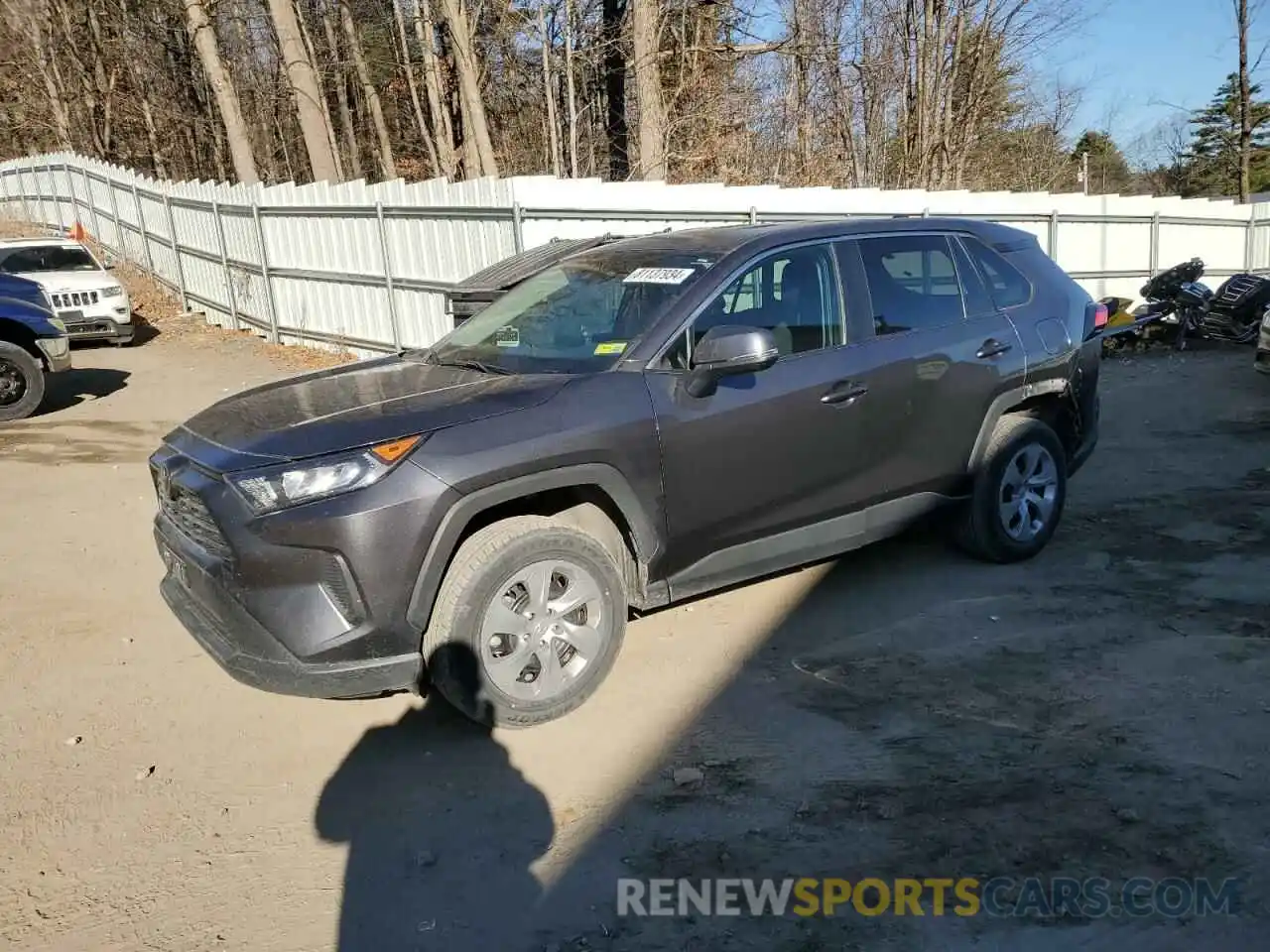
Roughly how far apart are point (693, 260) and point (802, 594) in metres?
1.79

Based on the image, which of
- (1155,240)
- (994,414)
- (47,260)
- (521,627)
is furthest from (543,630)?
(1155,240)

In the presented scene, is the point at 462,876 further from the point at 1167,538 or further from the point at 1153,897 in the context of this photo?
the point at 1167,538

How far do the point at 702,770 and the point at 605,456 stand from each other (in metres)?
1.19

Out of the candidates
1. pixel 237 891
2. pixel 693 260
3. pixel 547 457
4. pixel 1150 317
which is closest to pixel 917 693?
pixel 547 457

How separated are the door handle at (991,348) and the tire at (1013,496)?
393 mm

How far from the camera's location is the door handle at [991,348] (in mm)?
4992

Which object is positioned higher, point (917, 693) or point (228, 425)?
point (228, 425)

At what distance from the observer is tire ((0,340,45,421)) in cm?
1038

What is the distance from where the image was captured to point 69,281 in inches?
573

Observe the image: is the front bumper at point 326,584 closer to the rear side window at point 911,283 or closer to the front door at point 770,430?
the front door at point 770,430

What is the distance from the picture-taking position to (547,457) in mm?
3648

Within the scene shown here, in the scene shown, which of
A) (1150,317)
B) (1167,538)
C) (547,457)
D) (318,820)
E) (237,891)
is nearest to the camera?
(237,891)

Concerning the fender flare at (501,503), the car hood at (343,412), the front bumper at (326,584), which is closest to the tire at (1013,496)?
the fender flare at (501,503)

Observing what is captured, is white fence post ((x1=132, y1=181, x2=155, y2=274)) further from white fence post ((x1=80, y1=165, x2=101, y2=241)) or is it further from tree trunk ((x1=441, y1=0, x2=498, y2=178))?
tree trunk ((x1=441, y1=0, x2=498, y2=178))
